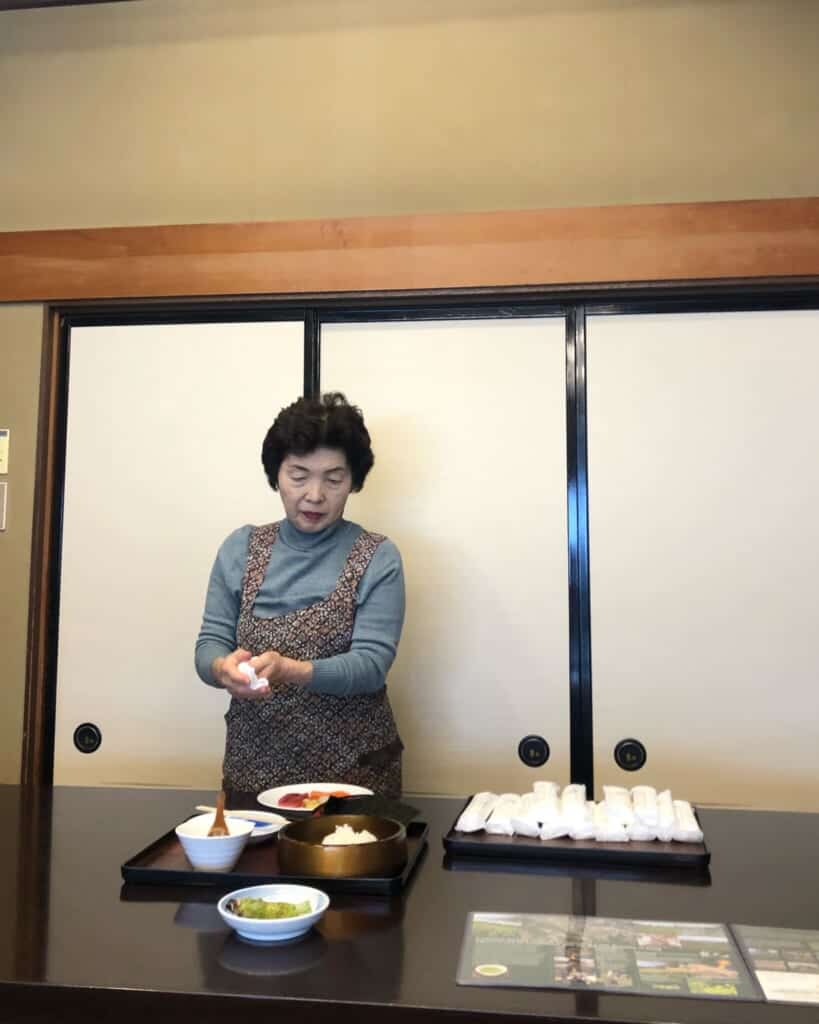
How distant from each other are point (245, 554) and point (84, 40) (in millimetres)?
2005

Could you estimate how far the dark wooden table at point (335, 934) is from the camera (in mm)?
916

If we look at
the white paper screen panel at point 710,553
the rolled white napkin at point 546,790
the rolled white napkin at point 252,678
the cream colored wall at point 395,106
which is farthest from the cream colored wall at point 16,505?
the rolled white napkin at point 546,790

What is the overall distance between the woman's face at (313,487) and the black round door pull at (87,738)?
1150mm

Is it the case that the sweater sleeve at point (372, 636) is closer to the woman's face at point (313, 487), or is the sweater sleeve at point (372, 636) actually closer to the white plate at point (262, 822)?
the woman's face at point (313, 487)

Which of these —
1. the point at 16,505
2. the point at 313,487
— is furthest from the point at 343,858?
the point at 16,505

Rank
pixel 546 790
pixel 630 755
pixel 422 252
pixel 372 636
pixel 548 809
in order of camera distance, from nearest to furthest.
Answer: pixel 548 809 < pixel 546 790 < pixel 372 636 < pixel 630 755 < pixel 422 252

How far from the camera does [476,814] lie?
146cm

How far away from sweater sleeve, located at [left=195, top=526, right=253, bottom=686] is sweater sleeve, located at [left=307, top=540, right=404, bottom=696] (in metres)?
0.25

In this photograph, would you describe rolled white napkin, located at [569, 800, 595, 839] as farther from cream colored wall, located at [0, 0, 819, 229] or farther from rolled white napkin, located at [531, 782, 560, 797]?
cream colored wall, located at [0, 0, 819, 229]

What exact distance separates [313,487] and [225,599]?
0.33 m

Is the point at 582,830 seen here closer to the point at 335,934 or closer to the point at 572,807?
the point at 572,807

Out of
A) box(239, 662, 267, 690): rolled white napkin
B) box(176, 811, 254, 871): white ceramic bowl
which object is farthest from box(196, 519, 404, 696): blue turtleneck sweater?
box(176, 811, 254, 871): white ceramic bowl

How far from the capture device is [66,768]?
2855 mm

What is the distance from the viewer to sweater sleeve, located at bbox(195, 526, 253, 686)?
206 centimetres
